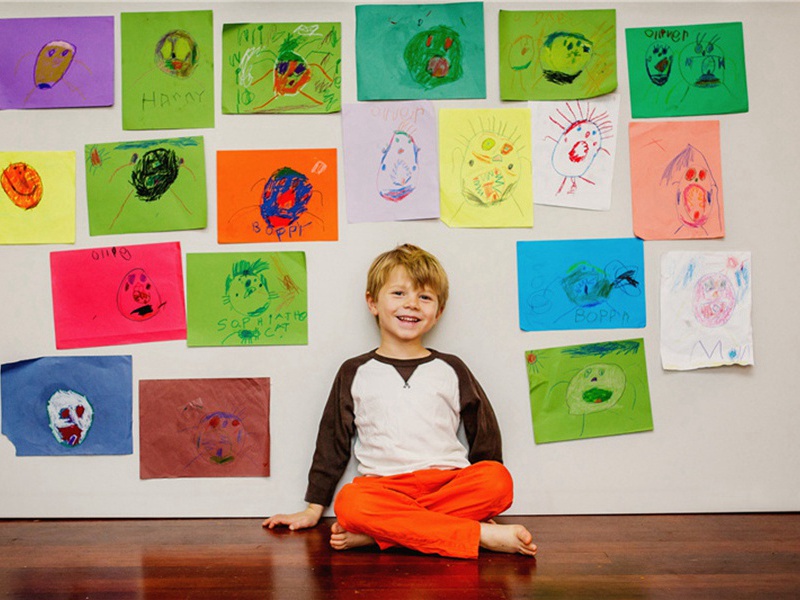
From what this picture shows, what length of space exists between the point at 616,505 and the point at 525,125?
0.87 meters

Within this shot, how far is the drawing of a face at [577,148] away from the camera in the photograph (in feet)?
4.97

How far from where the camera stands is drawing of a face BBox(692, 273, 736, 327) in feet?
4.98

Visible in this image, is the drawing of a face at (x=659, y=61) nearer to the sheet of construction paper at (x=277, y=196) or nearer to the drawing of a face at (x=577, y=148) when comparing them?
the drawing of a face at (x=577, y=148)

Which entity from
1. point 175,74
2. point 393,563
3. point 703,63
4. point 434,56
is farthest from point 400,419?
point 703,63

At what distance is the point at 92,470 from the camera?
4.94 ft

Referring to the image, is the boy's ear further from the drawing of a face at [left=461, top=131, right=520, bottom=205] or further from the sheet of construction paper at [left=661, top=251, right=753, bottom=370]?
the sheet of construction paper at [left=661, top=251, right=753, bottom=370]

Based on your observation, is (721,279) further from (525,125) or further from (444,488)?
(444,488)

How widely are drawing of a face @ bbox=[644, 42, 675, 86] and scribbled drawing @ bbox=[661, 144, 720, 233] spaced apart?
0.56ft

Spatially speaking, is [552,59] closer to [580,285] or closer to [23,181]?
[580,285]

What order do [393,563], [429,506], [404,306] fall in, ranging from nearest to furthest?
[393,563] → [429,506] → [404,306]

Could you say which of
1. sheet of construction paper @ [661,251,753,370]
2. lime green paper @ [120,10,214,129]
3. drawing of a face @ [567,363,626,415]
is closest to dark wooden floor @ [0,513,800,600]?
drawing of a face @ [567,363,626,415]

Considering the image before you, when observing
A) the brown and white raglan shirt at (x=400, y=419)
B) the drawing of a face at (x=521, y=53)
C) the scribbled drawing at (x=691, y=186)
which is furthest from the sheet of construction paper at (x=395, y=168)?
the scribbled drawing at (x=691, y=186)

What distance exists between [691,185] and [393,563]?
3.39 ft

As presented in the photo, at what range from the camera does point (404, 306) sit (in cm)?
143
